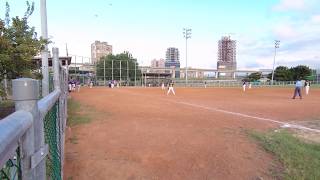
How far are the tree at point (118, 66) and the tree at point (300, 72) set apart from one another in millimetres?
46717

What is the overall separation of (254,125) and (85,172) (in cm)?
701

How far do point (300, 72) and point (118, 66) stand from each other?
180 ft

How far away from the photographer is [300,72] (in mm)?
110500

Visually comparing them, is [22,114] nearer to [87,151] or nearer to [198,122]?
[87,151]

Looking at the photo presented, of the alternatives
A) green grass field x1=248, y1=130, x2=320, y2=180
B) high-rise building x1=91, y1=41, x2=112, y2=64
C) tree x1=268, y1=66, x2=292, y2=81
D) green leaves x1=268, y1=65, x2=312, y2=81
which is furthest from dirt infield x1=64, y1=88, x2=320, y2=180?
high-rise building x1=91, y1=41, x2=112, y2=64

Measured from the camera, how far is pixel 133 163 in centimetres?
716

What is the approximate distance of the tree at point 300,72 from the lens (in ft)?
360

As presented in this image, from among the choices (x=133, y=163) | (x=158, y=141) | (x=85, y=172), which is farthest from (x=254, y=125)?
(x=85, y=172)

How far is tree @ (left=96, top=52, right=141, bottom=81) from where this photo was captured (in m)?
97.1

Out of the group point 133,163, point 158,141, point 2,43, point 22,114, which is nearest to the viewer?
point 22,114

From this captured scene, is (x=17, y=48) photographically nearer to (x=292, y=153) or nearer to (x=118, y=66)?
(x=292, y=153)

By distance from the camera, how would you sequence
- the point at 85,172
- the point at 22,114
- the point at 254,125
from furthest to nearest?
the point at 254,125 → the point at 85,172 → the point at 22,114

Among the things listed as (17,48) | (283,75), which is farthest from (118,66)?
(17,48)

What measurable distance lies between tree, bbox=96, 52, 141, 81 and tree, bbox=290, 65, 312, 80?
46.7 metres
